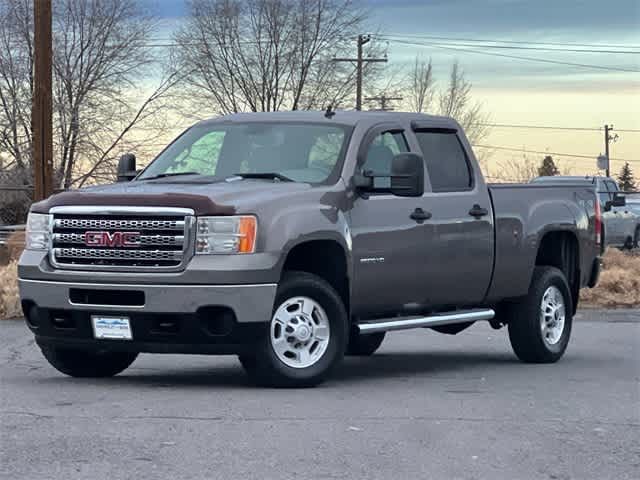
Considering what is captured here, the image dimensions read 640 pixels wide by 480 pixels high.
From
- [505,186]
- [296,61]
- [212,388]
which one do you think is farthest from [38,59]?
[296,61]

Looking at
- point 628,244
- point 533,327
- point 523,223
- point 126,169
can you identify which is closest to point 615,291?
point 533,327

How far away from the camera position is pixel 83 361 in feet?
35.4

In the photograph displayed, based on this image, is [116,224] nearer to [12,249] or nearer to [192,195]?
[192,195]

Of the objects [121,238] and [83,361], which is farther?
[83,361]

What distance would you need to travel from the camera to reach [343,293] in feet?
34.7

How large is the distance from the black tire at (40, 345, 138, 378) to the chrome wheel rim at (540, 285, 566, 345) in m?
3.74

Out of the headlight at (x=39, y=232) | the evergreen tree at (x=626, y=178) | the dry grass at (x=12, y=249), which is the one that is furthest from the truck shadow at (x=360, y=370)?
the evergreen tree at (x=626, y=178)

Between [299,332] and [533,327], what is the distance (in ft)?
10.4

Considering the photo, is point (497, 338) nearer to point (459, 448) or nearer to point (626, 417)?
point (626, 417)

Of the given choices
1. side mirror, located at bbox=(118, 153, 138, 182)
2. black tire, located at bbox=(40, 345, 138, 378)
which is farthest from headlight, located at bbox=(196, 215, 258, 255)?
side mirror, located at bbox=(118, 153, 138, 182)

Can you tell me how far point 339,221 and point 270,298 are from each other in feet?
3.15

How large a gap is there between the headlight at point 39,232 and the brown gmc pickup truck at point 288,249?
0.06ft

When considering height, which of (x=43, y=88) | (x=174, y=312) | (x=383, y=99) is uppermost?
(x=383, y=99)

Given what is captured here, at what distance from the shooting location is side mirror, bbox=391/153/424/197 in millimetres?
10680
